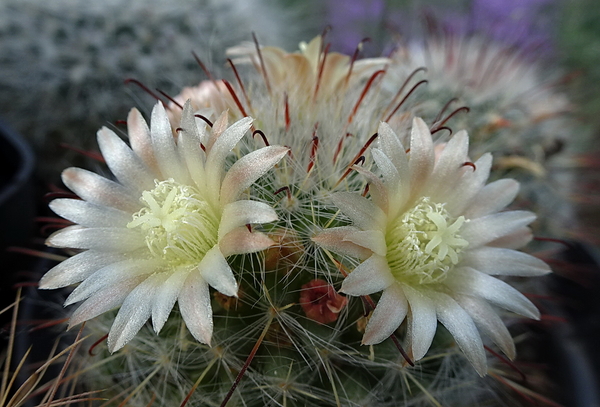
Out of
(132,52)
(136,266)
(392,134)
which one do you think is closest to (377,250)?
(392,134)

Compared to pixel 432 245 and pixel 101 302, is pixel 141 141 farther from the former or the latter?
pixel 432 245

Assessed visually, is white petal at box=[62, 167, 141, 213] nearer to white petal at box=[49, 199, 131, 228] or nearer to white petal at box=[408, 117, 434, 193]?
white petal at box=[49, 199, 131, 228]

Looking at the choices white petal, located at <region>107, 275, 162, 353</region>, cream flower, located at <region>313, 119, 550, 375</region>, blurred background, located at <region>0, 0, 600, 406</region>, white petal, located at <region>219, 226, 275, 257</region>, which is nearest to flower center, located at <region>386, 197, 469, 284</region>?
cream flower, located at <region>313, 119, 550, 375</region>

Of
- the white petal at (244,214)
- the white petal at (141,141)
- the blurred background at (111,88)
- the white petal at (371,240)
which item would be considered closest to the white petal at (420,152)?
the white petal at (371,240)

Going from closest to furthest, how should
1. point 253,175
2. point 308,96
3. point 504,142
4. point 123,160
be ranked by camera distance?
point 253,175, point 123,160, point 308,96, point 504,142

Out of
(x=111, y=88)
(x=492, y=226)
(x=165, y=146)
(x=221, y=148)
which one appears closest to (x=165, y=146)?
(x=165, y=146)

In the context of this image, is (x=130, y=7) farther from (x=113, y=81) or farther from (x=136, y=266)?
(x=136, y=266)
